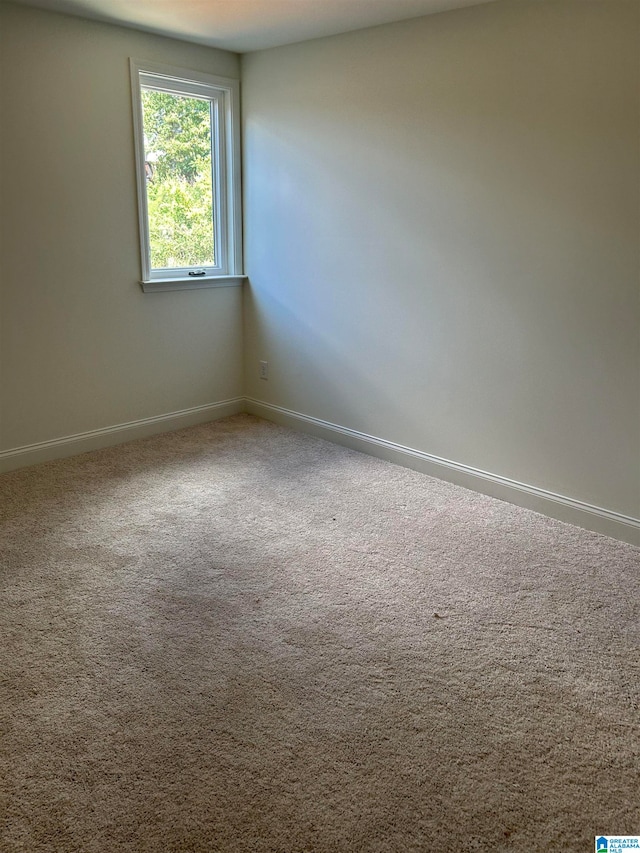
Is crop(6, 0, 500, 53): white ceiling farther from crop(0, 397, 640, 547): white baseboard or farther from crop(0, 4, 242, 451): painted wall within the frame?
crop(0, 397, 640, 547): white baseboard

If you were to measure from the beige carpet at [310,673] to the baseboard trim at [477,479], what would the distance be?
3.6 inches

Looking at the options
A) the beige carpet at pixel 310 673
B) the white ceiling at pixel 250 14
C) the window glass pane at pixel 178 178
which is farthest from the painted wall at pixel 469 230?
the beige carpet at pixel 310 673

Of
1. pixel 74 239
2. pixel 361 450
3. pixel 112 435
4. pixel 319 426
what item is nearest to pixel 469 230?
pixel 361 450

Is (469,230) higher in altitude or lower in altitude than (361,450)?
higher

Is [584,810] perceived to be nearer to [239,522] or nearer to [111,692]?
[111,692]

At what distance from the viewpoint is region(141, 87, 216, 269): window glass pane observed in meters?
3.84

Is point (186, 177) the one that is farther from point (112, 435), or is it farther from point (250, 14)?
point (112, 435)

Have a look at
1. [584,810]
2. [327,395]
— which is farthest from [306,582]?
[327,395]

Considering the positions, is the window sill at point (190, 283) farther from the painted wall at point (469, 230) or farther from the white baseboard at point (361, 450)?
the white baseboard at point (361, 450)

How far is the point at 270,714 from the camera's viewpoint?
1910mm

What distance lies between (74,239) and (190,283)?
78 cm

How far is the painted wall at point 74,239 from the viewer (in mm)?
3252

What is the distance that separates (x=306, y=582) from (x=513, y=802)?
113 cm

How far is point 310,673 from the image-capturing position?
2.08 meters
